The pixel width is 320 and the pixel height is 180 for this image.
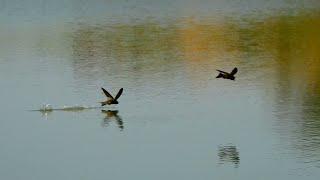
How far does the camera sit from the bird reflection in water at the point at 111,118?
72.7 ft

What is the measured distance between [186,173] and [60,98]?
722cm

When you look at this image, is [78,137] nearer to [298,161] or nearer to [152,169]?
[152,169]

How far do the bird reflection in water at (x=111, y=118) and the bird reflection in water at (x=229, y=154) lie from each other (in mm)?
2655

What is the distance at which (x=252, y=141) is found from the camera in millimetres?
20531

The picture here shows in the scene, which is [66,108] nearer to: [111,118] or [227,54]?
[111,118]

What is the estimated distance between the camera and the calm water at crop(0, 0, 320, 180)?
1912cm

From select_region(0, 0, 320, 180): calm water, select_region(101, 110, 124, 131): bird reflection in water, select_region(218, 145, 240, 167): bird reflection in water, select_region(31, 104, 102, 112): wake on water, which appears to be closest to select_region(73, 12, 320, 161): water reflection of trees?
select_region(0, 0, 320, 180): calm water

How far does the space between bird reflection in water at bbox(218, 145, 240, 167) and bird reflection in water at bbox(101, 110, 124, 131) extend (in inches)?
105

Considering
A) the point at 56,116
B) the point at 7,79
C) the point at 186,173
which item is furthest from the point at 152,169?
the point at 7,79

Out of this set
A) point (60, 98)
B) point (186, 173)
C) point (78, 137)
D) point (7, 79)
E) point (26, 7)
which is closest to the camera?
point (186, 173)

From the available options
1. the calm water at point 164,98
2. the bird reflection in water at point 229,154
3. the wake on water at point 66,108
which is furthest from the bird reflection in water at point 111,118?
the bird reflection in water at point 229,154

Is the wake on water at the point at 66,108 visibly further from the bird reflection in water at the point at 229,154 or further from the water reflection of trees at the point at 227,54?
the bird reflection in water at the point at 229,154

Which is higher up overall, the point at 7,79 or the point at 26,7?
the point at 26,7

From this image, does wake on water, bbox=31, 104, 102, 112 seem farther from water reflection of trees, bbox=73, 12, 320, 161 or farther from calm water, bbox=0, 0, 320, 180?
water reflection of trees, bbox=73, 12, 320, 161
